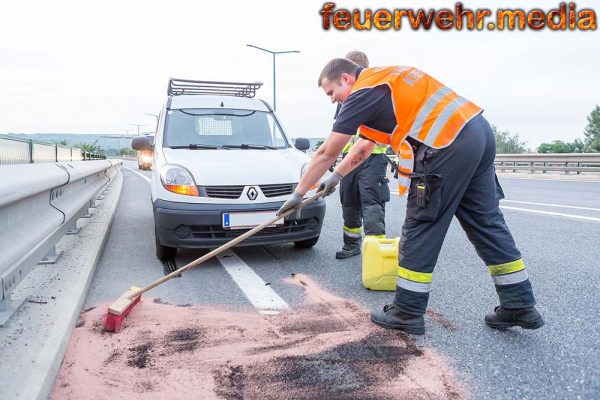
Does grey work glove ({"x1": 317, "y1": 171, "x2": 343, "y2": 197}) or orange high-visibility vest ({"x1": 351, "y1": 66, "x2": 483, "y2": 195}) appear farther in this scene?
grey work glove ({"x1": 317, "y1": 171, "x2": 343, "y2": 197})

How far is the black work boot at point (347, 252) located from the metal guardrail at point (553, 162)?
15457 millimetres

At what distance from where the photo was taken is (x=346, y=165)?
3416 millimetres

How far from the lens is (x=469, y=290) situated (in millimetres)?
3484

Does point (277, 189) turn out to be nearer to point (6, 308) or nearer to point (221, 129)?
point (221, 129)

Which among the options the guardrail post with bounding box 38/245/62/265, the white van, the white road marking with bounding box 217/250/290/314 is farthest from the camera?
the white van

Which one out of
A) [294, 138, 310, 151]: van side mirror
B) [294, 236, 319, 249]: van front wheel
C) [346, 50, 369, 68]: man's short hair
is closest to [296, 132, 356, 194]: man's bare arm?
[346, 50, 369, 68]: man's short hair

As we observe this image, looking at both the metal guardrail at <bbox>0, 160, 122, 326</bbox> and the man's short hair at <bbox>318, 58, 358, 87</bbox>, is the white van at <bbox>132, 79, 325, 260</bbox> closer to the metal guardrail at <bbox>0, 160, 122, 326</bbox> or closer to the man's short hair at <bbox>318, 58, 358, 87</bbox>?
the metal guardrail at <bbox>0, 160, 122, 326</bbox>

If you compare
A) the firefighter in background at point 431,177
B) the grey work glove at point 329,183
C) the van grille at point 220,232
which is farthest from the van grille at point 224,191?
the firefighter in background at point 431,177

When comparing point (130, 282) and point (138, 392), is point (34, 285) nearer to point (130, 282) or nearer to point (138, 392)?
point (130, 282)

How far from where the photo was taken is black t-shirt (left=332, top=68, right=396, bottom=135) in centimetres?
266

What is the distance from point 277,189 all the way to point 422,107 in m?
2.00

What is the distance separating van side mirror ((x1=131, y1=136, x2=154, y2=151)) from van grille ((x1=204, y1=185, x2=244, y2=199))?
160 centimetres

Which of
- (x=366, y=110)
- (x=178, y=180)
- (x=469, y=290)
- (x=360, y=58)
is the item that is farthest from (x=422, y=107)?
(x=178, y=180)

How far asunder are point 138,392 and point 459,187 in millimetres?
1904
